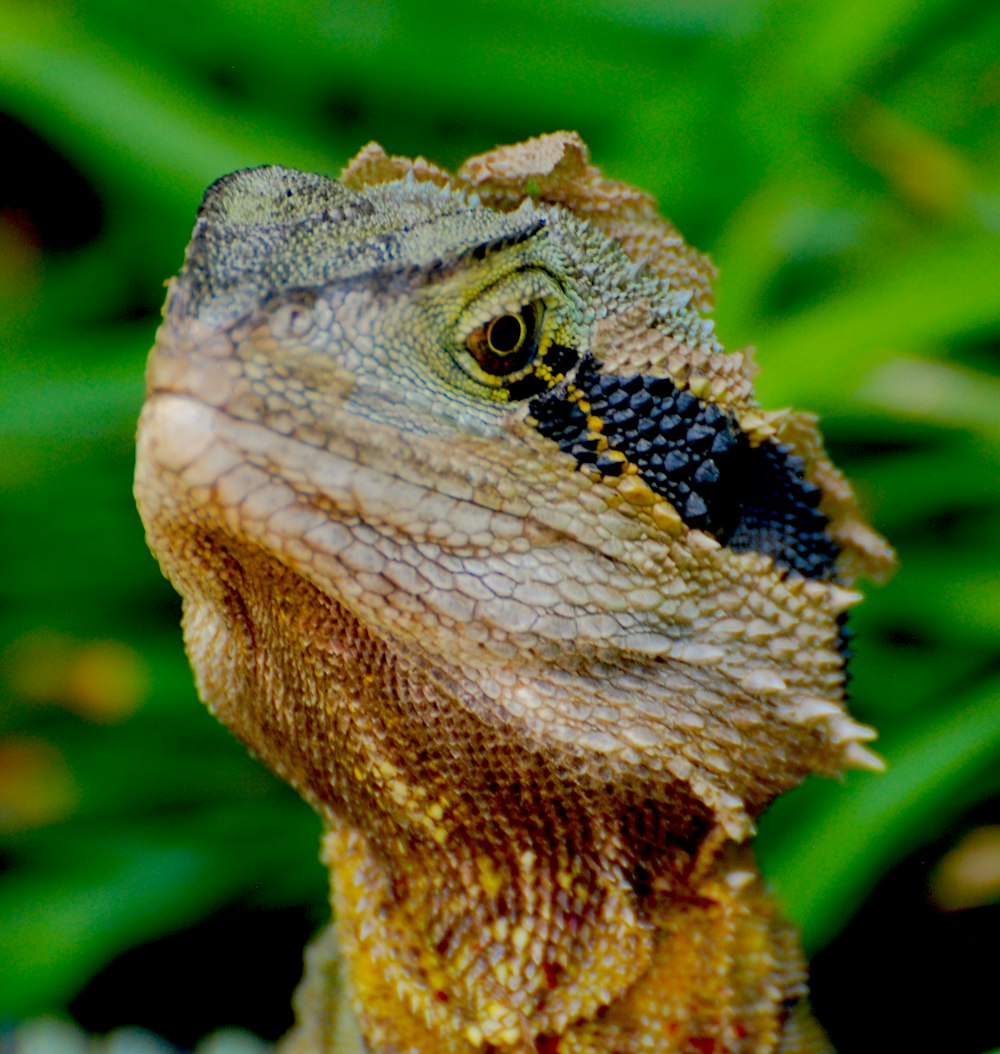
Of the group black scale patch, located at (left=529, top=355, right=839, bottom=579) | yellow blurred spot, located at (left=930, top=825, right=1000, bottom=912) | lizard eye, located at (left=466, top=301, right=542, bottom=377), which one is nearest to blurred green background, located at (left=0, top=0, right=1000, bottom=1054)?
yellow blurred spot, located at (left=930, top=825, right=1000, bottom=912)

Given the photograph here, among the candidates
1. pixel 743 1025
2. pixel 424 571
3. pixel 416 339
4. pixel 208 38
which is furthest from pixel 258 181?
pixel 208 38

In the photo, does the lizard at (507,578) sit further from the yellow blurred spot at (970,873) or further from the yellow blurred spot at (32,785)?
the yellow blurred spot at (32,785)

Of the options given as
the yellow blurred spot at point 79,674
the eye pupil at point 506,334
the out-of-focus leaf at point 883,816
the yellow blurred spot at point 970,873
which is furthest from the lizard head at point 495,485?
the yellow blurred spot at point 79,674

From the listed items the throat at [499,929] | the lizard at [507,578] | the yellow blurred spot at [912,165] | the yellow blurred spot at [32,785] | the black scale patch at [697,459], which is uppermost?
the yellow blurred spot at [912,165]

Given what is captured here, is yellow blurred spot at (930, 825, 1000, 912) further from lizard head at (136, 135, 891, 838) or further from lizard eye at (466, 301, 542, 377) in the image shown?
lizard eye at (466, 301, 542, 377)

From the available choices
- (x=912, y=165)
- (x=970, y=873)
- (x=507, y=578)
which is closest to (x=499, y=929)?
(x=507, y=578)

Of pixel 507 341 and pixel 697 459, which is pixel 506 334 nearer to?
pixel 507 341
